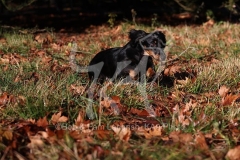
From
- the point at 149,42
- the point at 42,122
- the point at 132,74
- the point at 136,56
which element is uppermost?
the point at 149,42

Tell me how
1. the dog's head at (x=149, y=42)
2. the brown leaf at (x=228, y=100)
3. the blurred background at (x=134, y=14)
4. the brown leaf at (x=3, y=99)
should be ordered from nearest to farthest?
the brown leaf at (x=3, y=99)
the brown leaf at (x=228, y=100)
the dog's head at (x=149, y=42)
the blurred background at (x=134, y=14)

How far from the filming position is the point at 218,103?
3.52 metres

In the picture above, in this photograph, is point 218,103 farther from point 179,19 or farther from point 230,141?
point 179,19

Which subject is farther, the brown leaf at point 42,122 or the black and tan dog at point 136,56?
the black and tan dog at point 136,56

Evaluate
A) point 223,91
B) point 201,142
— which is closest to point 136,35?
point 223,91

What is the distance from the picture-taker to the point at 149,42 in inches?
212

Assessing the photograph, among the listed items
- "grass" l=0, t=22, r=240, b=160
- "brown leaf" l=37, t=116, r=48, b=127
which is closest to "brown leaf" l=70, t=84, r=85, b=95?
"grass" l=0, t=22, r=240, b=160

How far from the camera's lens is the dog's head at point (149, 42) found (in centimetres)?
538

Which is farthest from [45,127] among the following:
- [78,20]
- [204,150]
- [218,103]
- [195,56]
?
[78,20]

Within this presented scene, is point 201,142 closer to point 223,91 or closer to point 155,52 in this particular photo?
point 223,91

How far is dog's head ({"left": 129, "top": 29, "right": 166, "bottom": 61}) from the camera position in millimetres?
5379

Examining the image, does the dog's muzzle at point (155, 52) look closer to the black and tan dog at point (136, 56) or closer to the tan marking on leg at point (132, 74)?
the black and tan dog at point (136, 56)

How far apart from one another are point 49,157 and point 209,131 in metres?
1.13

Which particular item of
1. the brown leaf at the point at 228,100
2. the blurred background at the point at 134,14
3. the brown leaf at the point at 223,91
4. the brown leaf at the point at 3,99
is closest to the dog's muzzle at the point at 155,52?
the brown leaf at the point at 223,91
